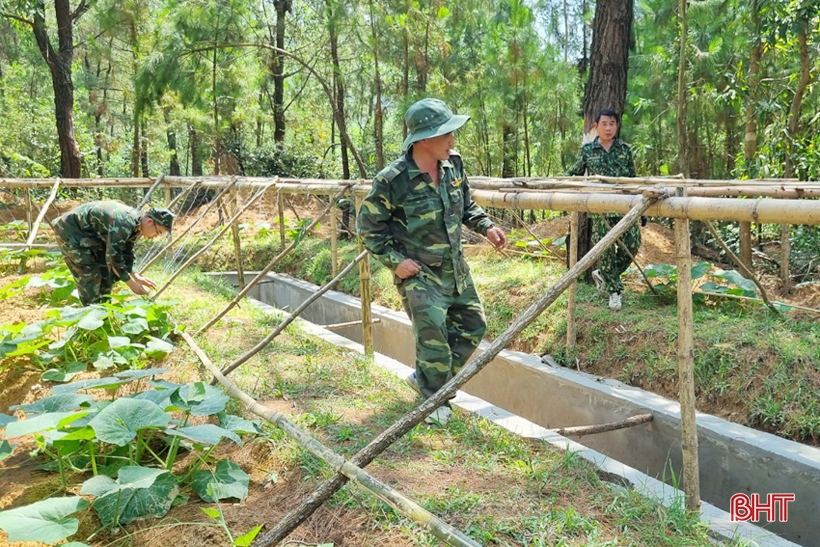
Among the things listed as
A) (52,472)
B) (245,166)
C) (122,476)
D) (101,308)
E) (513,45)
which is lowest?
(52,472)

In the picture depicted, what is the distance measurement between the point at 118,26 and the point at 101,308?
11.5 meters

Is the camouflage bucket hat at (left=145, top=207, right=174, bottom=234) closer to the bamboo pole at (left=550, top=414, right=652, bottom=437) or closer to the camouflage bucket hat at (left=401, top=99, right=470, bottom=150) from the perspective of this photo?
the camouflage bucket hat at (left=401, top=99, right=470, bottom=150)

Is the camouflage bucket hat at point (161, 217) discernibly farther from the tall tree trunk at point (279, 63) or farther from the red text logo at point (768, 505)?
the tall tree trunk at point (279, 63)

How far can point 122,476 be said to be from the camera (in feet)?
6.87

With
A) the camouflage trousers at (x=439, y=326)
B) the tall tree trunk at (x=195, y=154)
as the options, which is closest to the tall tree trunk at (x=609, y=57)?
the camouflage trousers at (x=439, y=326)

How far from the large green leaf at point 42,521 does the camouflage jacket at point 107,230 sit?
285cm

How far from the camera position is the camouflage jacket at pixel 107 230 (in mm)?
4496

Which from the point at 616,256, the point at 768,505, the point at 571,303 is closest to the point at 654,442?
the point at 768,505

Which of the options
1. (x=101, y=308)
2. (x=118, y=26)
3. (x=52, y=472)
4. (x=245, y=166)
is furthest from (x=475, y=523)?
(x=118, y=26)

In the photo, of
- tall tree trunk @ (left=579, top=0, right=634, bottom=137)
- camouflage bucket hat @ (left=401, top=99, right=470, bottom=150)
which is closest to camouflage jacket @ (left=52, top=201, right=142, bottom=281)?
camouflage bucket hat @ (left=401, top=99, right=470, bottom=150)

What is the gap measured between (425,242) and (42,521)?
74.2 inches

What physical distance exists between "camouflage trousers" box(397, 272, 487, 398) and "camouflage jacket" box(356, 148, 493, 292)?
77mm

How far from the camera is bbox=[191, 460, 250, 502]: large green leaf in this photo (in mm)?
2355

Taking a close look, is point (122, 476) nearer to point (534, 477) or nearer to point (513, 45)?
point (534, 477)
